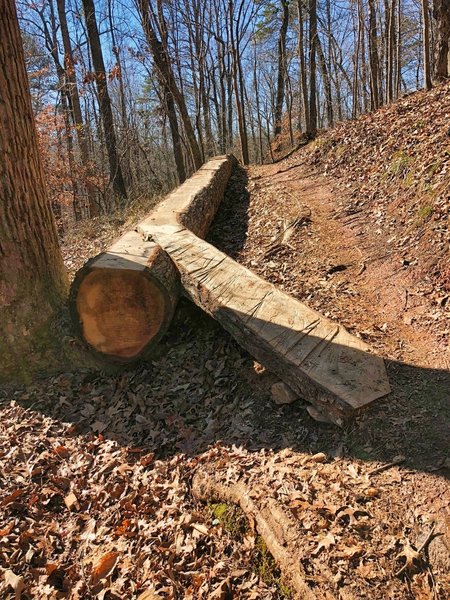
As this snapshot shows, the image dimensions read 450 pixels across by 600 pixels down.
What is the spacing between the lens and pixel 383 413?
109 inches

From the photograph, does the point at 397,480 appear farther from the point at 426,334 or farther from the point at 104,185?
the point at 104,185

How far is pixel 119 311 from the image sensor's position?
376cm

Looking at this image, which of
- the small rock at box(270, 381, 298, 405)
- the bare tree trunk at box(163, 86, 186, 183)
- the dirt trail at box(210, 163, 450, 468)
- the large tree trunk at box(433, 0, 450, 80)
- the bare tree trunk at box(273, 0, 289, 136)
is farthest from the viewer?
the bare tree trunk at box(273, 0, 289, 136)

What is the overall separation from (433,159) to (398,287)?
223 centimetres

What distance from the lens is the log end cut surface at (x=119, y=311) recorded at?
3.71 m

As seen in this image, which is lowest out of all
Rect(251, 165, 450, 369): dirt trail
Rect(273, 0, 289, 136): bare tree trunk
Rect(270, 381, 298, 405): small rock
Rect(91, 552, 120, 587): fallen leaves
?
Rect(91, 552, 120, 587): fallen leaves

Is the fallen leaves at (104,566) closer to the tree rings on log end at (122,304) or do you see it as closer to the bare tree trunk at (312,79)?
the tree rings on log end at (122,304)

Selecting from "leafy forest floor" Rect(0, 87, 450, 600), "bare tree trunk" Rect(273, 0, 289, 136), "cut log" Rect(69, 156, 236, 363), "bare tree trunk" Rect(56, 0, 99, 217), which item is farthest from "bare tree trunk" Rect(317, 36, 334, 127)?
"cut log" Rect(69, 156, 236, 363)

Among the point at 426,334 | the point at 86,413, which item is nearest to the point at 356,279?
the point at 426,334

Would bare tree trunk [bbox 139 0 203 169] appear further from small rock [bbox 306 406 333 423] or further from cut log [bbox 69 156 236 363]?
small rock [bbox 306 406 333 423]

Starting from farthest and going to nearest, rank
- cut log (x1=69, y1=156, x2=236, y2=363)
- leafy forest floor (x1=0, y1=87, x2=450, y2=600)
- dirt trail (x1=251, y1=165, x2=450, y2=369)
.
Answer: cut log (x1=69, y1=156, x2=236, y2=363)
dirt trail (x1=251, y1=165, x2=450, y2=369)
leafy forest floor (x1=0, y1=87, x2=450, y2=600)

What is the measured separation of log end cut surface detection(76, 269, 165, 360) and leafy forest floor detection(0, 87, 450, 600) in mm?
256

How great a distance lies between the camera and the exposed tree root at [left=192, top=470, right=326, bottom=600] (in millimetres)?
2018

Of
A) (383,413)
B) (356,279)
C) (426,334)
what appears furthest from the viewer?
(356,279)
